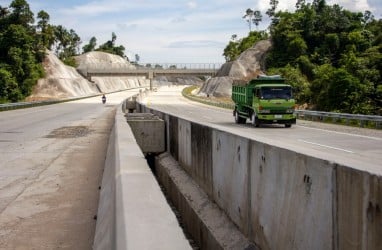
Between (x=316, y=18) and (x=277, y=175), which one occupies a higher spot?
(x=316, y=18)

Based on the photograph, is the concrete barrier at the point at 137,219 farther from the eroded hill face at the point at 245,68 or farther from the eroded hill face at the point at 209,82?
the eroded hill face at the point at 245,68

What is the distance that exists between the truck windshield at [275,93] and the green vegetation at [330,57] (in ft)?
55.8

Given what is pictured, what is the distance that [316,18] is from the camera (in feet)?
340

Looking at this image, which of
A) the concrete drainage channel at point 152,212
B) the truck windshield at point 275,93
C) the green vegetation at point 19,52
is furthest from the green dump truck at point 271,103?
the green vegetation at point 19,52

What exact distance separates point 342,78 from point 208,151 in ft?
129

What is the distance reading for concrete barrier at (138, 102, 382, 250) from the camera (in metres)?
3.97

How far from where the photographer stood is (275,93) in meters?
28.3

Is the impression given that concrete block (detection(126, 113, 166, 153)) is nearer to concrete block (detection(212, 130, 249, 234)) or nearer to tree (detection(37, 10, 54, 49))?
concrete block (detection(212, 130, 249, 234))

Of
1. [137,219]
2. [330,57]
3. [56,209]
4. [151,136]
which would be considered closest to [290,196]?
[137,219]

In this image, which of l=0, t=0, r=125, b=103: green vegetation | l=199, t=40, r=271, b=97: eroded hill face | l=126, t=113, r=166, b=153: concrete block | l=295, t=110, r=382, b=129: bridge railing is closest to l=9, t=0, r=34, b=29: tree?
l=0, t=0, r=125, b=103: green vegetation

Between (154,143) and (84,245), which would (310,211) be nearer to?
(84,245)

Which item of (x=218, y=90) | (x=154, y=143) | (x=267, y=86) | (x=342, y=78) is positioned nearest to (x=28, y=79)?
(x=218, y=90)

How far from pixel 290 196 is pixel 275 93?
2324 centimetres

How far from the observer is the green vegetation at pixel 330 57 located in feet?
152
